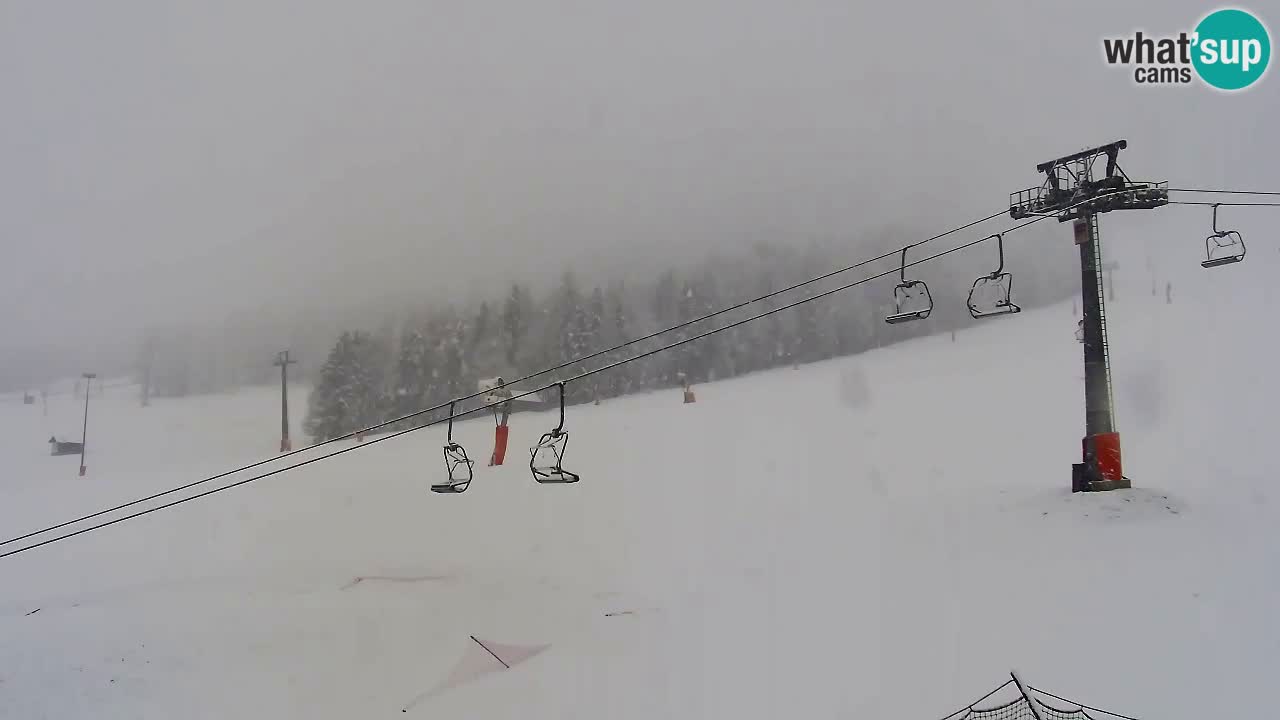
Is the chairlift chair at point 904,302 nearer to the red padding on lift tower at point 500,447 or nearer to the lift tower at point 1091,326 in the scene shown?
the lift tower at point 1091,326

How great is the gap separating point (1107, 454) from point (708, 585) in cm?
869

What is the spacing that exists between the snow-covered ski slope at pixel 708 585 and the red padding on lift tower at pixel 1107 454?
620mm

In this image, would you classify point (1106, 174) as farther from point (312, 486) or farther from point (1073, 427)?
point (312, 486)

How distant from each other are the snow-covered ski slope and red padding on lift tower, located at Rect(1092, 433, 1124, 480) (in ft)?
2.03

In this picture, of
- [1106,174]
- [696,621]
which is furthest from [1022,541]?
[1106,174]

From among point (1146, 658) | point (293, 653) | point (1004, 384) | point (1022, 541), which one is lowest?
→ point (293, 653)

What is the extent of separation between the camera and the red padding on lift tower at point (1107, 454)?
12914 mm

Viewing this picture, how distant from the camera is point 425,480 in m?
22.4

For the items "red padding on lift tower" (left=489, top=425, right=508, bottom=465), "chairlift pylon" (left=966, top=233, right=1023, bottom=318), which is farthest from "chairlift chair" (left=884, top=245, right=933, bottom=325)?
"red padding on lift tower" (left=489, top=425, right=508, bottom=465)

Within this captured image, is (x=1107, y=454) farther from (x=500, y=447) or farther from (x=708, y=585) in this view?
(x=500, y=447)

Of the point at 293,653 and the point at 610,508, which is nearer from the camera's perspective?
the point at 293,653

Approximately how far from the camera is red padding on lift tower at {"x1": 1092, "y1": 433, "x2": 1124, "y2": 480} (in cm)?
1291

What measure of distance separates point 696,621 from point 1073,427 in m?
17.0

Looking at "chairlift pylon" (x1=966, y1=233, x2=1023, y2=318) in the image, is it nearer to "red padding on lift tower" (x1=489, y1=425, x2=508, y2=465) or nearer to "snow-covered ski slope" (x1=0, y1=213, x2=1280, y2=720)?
"snow-covered ski slope" (x1=0, y1=213, x2=1280, y2=720)
